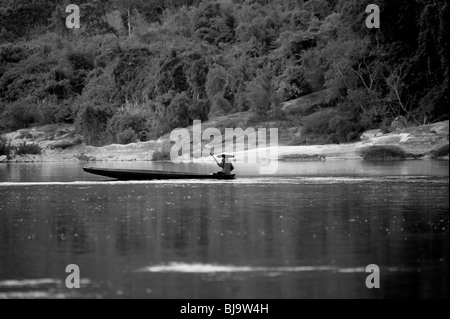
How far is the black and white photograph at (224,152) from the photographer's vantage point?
629 inches

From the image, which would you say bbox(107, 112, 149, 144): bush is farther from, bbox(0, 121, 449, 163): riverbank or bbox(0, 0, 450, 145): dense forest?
bbox(0, 121, 449, 163): riverbank

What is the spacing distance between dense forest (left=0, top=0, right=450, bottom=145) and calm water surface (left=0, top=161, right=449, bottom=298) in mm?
23362

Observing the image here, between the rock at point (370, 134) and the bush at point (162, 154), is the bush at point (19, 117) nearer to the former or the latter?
the bush at point (162, 154)

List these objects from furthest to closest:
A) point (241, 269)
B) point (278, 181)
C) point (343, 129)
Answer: point (343, 129)
point (278, 181)
point (241, 269)

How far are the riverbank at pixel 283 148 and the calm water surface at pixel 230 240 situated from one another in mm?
17716

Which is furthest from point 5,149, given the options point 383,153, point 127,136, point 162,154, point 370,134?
point 383,153

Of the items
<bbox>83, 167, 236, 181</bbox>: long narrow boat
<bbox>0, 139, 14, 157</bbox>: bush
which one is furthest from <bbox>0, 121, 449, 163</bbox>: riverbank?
<bbox>83, 167, 236, 181</bbox>: long narrow boat

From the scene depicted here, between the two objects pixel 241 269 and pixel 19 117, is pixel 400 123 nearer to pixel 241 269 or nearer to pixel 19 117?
pixel 19 117

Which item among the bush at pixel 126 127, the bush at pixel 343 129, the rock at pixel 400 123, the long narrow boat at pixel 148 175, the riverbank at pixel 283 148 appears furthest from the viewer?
the bush at pixel 126 127

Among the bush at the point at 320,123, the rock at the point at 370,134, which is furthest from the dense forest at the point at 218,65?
the rock at the point at 370,134

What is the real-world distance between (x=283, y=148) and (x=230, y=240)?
119ft

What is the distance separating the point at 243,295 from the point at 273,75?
5569cm

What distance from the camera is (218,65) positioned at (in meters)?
72.6

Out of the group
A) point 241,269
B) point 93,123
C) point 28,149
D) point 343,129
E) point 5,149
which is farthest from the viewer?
point 93,123
